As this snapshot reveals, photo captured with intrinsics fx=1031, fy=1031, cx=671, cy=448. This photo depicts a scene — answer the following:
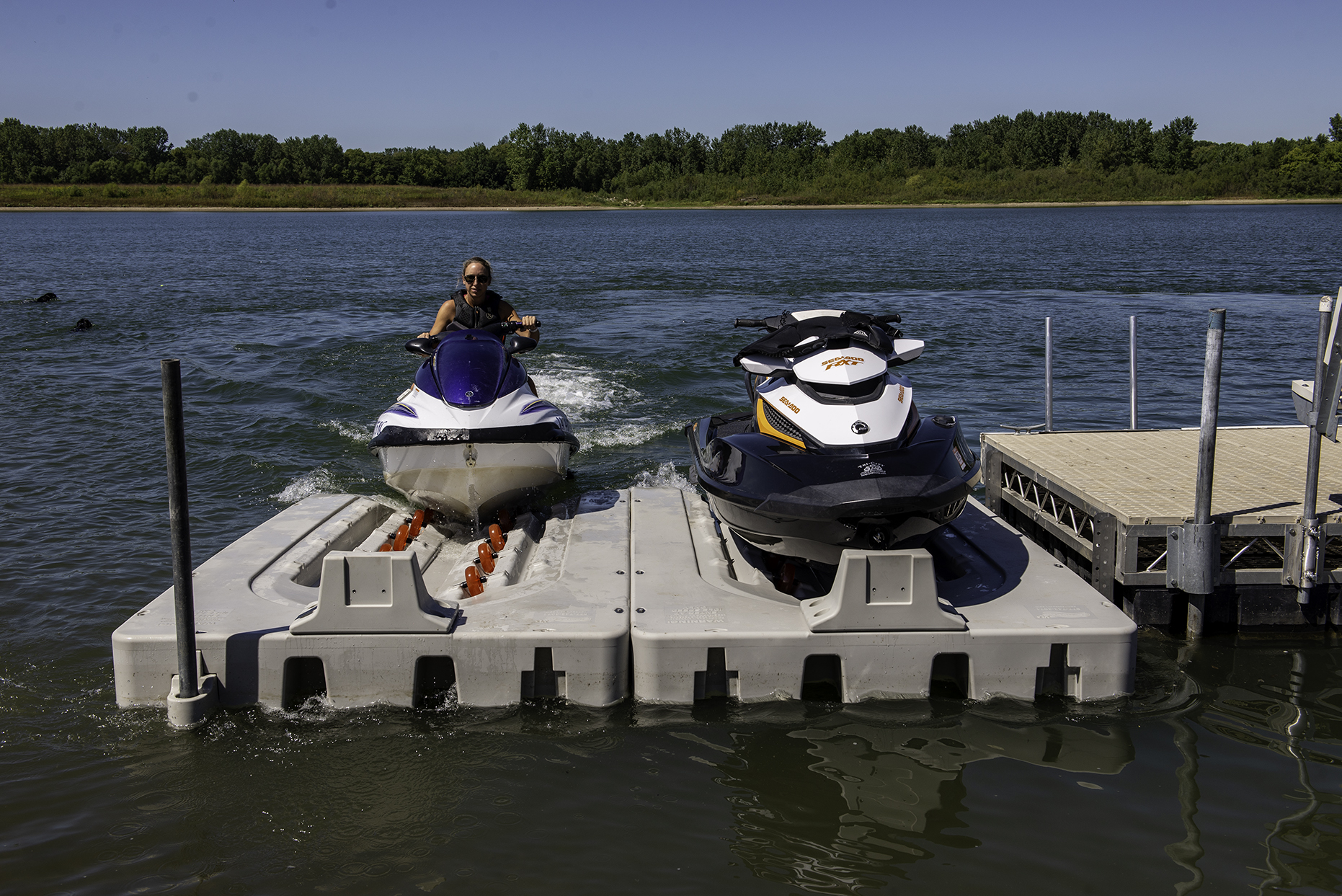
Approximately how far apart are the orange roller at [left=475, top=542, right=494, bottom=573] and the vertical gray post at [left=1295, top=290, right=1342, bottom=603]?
4.45 meters

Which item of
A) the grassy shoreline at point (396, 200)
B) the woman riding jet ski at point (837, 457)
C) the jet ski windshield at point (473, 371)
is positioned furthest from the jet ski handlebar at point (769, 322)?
the grassy shoreline at point (396, 200)

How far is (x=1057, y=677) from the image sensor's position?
516cm

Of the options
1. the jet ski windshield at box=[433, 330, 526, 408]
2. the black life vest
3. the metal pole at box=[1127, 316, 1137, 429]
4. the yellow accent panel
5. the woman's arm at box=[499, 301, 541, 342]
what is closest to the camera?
the yellow accent panel

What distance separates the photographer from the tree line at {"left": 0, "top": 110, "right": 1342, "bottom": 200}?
4161 inches

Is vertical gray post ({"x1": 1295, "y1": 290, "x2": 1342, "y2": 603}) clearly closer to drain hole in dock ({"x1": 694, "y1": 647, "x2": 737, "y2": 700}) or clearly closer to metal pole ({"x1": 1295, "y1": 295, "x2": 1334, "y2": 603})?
metal pole ({"x1": 1295, "y1": 295, "x2": 1334, "y2": 603})

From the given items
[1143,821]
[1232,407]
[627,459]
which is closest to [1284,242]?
[1232,407]

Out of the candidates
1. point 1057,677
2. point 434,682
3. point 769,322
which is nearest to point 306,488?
point 434,682

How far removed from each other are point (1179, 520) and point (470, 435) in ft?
13.7

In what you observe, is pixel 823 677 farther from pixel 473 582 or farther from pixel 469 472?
pixel 469 472

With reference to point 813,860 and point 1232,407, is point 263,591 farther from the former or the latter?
point 1232,407

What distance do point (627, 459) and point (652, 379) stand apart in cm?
405

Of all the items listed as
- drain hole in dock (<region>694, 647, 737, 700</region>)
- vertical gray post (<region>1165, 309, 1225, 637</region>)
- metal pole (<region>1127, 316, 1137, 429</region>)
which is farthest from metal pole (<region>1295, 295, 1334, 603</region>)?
drain hole in dock (<region>694, 647, 737, 700</region>)

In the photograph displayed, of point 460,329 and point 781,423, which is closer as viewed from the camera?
point 781,423

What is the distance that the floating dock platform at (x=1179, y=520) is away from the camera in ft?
19.1
